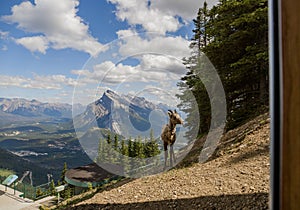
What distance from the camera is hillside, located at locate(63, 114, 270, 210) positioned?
141cm

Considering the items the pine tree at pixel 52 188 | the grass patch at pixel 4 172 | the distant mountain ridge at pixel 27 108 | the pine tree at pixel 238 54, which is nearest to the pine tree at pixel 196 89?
the pine tree at pixel 238 54

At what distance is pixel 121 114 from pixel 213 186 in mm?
951

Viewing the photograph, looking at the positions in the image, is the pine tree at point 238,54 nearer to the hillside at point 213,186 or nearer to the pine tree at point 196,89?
the pine tree at point 196,89

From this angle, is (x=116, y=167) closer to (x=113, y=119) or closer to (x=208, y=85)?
(x=113, y=119)

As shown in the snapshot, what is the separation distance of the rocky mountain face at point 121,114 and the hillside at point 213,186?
495mm

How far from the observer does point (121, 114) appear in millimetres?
2141

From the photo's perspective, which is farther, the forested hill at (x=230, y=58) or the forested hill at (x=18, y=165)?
the forested hill at (x=18, y=165)

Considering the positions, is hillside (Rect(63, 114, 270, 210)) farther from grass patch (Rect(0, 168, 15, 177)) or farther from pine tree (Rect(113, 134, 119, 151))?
grass patch (Rect(0, 168, 15, 177))

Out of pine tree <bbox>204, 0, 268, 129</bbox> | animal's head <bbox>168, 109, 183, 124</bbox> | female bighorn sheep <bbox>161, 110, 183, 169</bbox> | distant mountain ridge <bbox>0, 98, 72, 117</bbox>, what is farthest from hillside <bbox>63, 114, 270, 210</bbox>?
distant mountain ridge <bbox>0, 98, 72, 117</bbox>

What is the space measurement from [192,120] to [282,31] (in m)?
2.72

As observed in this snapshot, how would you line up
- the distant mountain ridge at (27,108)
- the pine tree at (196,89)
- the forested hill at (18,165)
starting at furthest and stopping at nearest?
1. the distant mountain ridge at (27,108)
2. the forested hill at (18,165)
3. the pine tree at (196,89)

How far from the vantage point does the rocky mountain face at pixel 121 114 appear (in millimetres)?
2088

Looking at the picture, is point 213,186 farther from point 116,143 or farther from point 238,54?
point 238,54

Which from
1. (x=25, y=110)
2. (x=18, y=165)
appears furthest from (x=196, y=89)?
(x=25, y=110)
